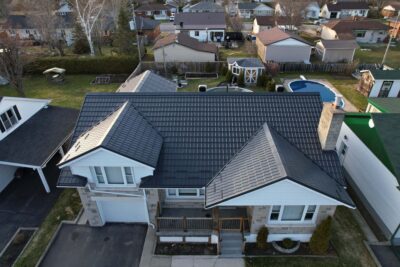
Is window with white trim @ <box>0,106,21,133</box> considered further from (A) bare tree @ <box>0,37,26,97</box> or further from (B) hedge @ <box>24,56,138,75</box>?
(B) hedge @ <box>24,56,138,75</box>

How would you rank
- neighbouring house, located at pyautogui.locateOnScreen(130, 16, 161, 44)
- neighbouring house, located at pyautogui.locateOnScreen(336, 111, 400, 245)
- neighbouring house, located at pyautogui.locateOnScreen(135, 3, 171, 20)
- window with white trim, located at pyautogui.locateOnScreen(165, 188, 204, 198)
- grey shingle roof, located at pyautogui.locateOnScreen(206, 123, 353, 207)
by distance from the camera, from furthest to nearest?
neighbouring house, located at pyautogui.locateOnScreen(135, 3, 171, 20) → neighbouring house, located at pyautogui.locateOnScreen(130, 16, 161, 44) → window with white trim, located at pyautogui.locateOnScreen(165, 188, 204, 198) → neighbouring house, located at pyautogui.locateOnScreen(336, 111, 400, 245) → grey shingle roof, located at pyautogui.locateOnScreen(206, 123, 353, 207)

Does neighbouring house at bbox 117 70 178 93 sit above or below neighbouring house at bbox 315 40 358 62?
above

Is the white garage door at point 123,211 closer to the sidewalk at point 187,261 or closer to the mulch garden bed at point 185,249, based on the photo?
the mulch garden bed at point 185,249

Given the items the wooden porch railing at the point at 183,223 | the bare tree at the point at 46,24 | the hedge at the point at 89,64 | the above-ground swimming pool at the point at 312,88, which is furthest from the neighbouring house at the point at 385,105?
the bare tree at the point at 46,24

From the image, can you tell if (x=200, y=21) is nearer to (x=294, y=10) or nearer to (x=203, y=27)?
(x=203, y=27)

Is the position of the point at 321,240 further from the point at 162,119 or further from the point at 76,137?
the point at 76,137

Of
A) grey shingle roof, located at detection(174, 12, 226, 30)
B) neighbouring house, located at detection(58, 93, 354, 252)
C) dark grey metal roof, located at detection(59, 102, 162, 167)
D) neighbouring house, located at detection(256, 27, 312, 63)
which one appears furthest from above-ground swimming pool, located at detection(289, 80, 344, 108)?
grey shingle roof, located at detection(174, 12, 226, 30)

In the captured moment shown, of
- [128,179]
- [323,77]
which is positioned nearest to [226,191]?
[128,179]
